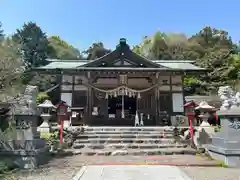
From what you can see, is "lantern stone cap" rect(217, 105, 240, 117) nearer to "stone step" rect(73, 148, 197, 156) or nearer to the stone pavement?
the stone pavement

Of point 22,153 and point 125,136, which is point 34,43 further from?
point 22,153

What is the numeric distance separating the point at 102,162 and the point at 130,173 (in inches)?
72.4

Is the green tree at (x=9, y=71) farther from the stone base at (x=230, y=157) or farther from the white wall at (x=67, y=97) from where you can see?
the white wall at (x=67, y=97)

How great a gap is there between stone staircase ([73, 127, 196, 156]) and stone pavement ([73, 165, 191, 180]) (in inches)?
90.1

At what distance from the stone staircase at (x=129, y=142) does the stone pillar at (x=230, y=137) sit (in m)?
1.98

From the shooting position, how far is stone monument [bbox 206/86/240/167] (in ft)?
22.5

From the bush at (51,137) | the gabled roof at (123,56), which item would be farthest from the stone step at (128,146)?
the gabled roof at (123,56)

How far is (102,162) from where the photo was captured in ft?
24.4

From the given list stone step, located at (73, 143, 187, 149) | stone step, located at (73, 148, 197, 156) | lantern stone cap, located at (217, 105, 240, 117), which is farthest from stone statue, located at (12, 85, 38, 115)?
lantern stone cap, located at (217, 105, 240, 117)

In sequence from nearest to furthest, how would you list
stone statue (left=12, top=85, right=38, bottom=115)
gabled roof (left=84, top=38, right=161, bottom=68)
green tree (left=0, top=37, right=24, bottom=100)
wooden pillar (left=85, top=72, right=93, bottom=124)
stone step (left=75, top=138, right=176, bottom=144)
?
green tree (left=0, top=37, right=24, bottom=100), stone statue (left=12, top=85, right=38, bottom=115), stone step (left=75, top=138, right=176, bottom=144), wooden pillar (left=85, top=72, right=93, bottom=124), gabled roof (left=84, top=38, right=161, bottom=68)

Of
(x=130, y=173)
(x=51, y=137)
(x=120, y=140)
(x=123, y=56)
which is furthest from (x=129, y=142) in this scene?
(x=123, y=56)

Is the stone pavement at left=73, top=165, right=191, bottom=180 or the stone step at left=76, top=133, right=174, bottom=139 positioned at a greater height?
the stone step at left=76, top=133, right=174, bottom=139

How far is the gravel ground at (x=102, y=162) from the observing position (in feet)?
18.2

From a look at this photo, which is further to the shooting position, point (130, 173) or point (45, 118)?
point (45, 118)
